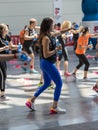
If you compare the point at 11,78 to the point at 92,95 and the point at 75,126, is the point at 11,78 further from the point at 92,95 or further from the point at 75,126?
the point at 75,126

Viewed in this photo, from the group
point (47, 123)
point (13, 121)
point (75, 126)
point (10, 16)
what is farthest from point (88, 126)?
point (10, 16)

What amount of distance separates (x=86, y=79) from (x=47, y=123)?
4.83 metres

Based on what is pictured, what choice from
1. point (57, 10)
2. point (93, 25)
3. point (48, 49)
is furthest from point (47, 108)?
point (93, 25)

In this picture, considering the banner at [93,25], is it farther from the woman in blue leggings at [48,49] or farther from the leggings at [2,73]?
the woman in blue leggings at [48,49]

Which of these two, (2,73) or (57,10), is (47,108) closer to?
(2,73)

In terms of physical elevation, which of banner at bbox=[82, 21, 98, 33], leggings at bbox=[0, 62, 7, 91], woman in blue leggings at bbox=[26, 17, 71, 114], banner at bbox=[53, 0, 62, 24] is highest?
woman in blue leggings at bbox=[26, 17, 71, 114]

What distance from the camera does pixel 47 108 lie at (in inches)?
302

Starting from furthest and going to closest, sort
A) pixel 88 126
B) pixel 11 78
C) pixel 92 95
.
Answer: pixel 11 78 < pixel 92 95 < pixel 88 126

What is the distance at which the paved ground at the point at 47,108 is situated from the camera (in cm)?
638

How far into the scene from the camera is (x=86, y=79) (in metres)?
11.2

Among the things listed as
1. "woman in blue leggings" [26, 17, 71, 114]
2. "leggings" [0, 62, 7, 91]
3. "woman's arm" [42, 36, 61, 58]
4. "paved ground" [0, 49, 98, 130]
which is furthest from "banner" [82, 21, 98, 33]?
"woman's arm" [42, 36, 61, 58]

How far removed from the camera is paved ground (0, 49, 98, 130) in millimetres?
6379

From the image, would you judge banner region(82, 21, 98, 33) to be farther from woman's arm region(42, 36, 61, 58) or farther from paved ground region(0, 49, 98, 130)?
woman's arm region(42, 36, 61, 58)

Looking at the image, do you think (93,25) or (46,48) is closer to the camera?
(46,48)
